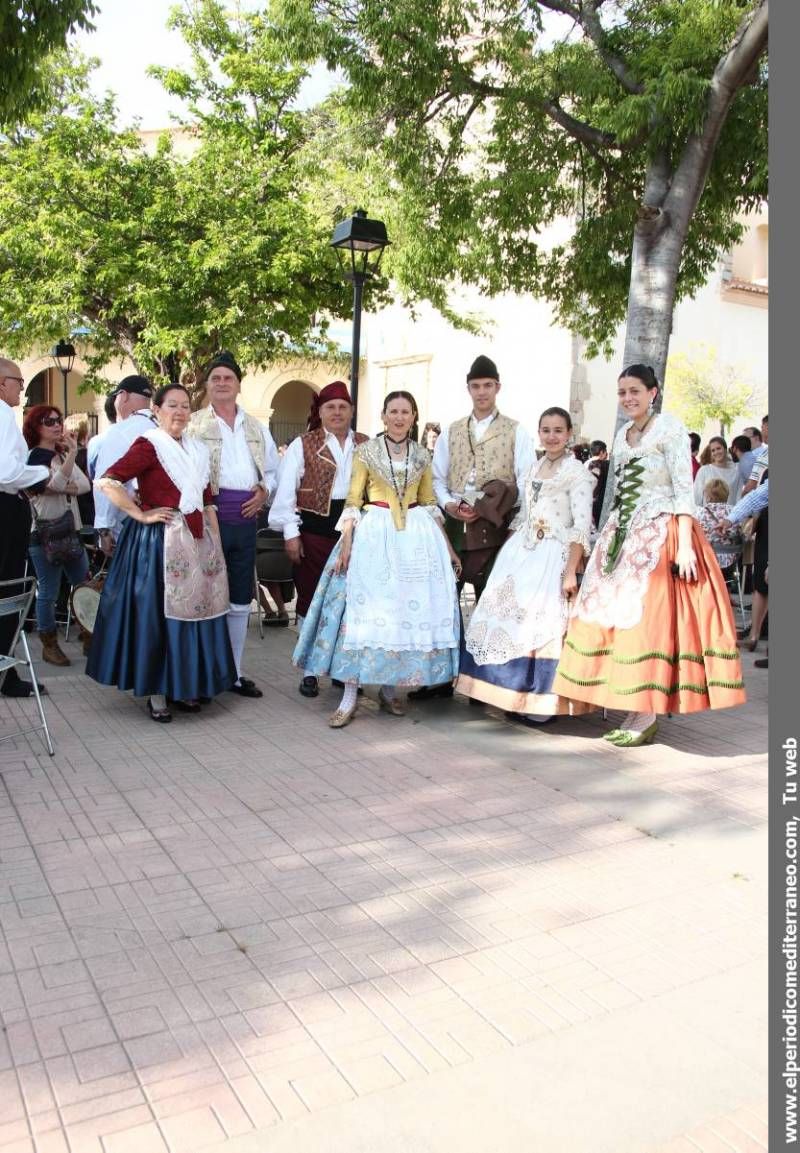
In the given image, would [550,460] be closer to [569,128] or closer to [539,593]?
[539,593]

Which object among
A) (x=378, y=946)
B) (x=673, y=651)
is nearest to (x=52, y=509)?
(x=673, y=651)

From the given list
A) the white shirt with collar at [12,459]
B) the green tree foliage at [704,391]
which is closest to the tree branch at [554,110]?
the white shirt with collar at [12,459]

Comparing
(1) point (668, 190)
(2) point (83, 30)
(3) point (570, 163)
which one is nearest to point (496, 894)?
(2) point (83, 30)

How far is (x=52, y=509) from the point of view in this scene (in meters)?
7.18

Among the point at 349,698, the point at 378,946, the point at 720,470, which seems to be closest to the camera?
the point at 378,946

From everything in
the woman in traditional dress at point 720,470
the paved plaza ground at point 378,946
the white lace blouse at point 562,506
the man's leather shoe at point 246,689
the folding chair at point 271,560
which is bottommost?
the paved plaza ground at point 378,946

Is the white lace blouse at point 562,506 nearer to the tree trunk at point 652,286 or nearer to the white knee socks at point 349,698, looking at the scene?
the white knee socks at point 349,698

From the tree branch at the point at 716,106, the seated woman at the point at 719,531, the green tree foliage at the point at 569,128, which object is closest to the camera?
the tree branch at the point at 716,106

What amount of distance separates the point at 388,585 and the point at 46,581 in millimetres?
2889

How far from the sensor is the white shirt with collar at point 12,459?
5.57 meters

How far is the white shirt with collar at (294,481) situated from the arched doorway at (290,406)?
27.6 metres

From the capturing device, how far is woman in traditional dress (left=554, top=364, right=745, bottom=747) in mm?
5246

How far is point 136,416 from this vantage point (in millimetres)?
6797
